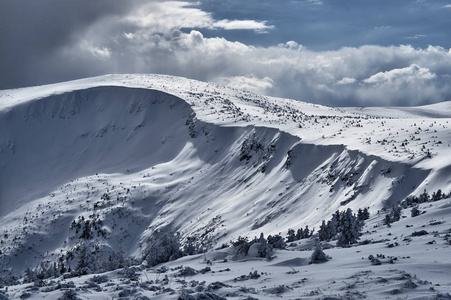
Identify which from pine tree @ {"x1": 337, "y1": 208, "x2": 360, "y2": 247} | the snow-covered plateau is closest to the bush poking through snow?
the snow-covered plateau

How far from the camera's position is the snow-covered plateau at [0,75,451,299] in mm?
14328

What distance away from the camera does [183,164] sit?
68.2 m

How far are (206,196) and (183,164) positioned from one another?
11.5m

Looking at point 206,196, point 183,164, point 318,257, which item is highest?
point 183,164

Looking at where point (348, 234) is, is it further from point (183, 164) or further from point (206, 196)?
point (183, 164)

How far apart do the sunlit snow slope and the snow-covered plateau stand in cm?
21

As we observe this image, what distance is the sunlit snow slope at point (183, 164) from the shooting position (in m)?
42.2

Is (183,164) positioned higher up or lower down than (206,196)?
higher up

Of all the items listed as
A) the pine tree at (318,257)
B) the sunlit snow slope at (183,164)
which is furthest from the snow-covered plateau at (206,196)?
the sunlit snow slope at (183,164)

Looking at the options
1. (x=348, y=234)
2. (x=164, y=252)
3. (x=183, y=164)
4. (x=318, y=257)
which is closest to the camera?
(x=318, y=257)

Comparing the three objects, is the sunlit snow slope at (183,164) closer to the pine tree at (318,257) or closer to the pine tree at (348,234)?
the pine tree at (348,234)

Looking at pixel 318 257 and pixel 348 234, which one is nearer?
pixel 318 257

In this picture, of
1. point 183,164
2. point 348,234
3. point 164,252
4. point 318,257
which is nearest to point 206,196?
point 183,164

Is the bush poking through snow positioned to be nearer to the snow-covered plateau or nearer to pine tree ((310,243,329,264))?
the snow-covered plateau
